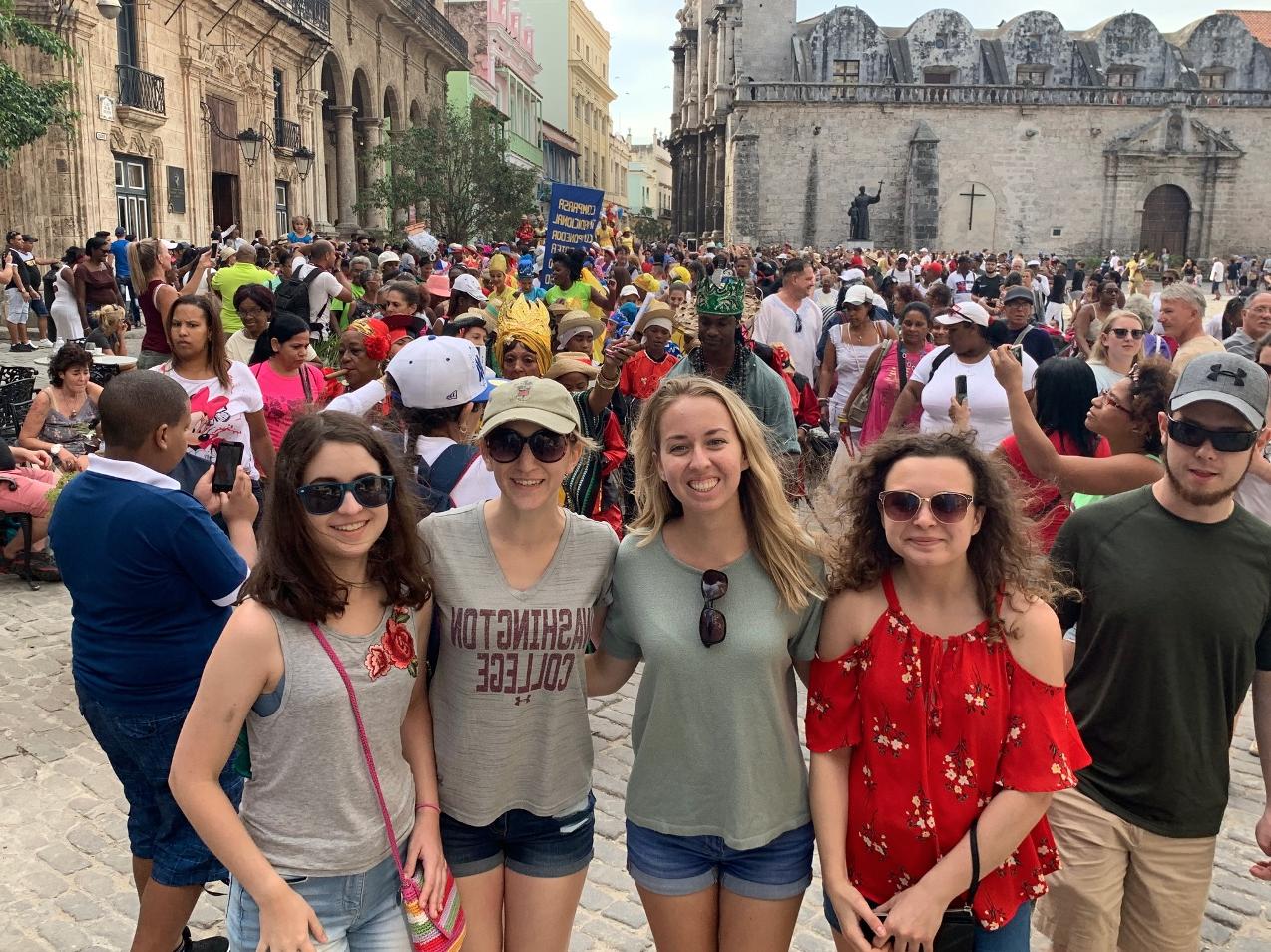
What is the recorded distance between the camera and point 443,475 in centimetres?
357

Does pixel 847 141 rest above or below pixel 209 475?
above

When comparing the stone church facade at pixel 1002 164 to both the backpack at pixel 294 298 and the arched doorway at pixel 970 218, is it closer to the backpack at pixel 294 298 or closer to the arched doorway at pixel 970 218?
the arched doorway at pixel 970 218

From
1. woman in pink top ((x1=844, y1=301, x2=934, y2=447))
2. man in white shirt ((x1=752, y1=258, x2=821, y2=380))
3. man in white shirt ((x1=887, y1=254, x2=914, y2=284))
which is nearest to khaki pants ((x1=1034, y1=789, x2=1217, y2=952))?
woman in pink top ((x1=844, y1=301, x2=934, y2=447))

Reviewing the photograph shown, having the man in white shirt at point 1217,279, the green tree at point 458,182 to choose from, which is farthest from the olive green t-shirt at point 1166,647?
the man in white shirt at point 1217,279

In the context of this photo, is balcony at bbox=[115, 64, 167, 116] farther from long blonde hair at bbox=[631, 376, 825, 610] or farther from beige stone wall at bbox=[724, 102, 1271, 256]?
beige stone wall at bbox=[724, 102, 1271, 256]

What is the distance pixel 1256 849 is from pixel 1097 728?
2.31 m

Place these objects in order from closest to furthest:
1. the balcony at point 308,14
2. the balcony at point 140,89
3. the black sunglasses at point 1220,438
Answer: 1. the black sunglasses at point 1220,438
2. the balcony at point 140,89
3. the balcony at point 308,14

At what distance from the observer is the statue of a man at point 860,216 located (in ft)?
143

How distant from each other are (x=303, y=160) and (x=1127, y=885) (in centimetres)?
2943

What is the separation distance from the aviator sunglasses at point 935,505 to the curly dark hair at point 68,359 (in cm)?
743

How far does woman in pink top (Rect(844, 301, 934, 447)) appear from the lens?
7316 millimetres

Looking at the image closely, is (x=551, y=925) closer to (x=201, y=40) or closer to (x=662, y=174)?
(x=201, y=40)

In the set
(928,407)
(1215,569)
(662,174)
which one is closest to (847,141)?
(928,407)

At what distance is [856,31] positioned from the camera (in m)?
49.7
